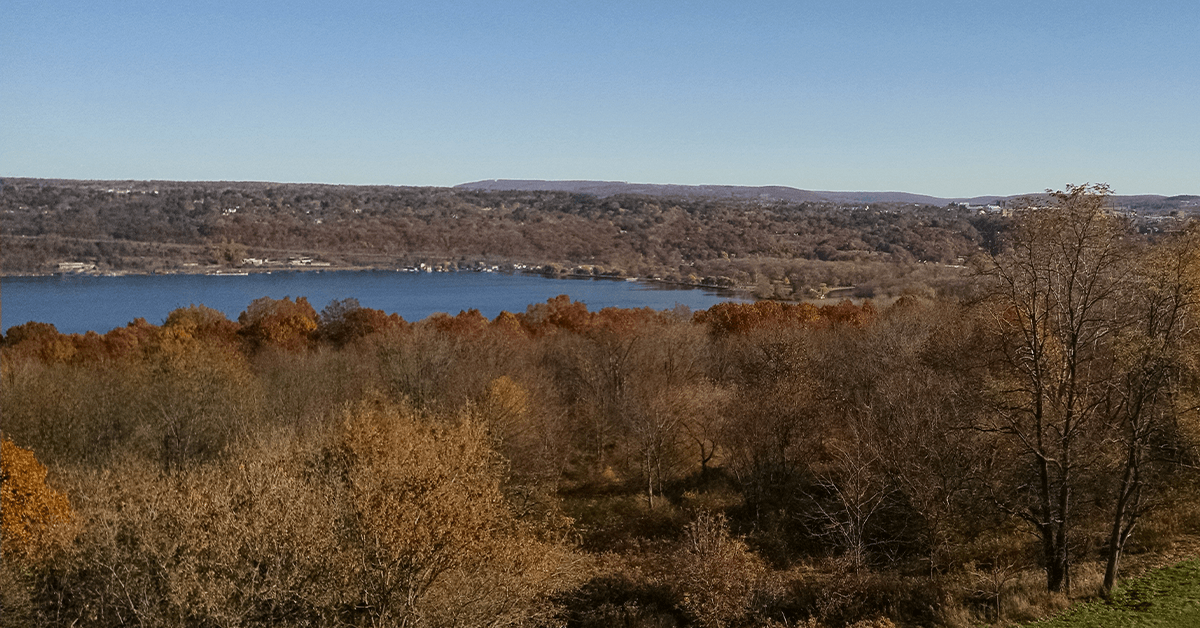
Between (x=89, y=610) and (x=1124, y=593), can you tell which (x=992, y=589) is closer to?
(x=1124, y=593)

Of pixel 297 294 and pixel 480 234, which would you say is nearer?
pixel 297 294

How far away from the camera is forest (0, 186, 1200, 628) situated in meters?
13.7

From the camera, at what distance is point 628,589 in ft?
72.3

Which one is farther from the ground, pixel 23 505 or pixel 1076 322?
pixel 1076 322

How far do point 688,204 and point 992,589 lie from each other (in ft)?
561

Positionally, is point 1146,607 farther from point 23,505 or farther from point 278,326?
point 278,326

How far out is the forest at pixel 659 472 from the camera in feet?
45.0

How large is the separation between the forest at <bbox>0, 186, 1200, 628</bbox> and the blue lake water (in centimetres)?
5381

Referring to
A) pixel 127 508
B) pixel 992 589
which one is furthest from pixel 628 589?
pixel 127 508

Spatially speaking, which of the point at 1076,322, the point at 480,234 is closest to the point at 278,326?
the point at 1076,322

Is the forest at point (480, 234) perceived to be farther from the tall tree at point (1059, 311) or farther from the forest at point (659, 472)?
the tall tree at point (1059, 311)

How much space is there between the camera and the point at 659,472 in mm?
31219

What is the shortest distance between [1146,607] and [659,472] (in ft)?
60.0

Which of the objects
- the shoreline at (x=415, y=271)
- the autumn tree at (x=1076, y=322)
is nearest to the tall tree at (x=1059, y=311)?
the autumn tree at (x=1076, y=322)
